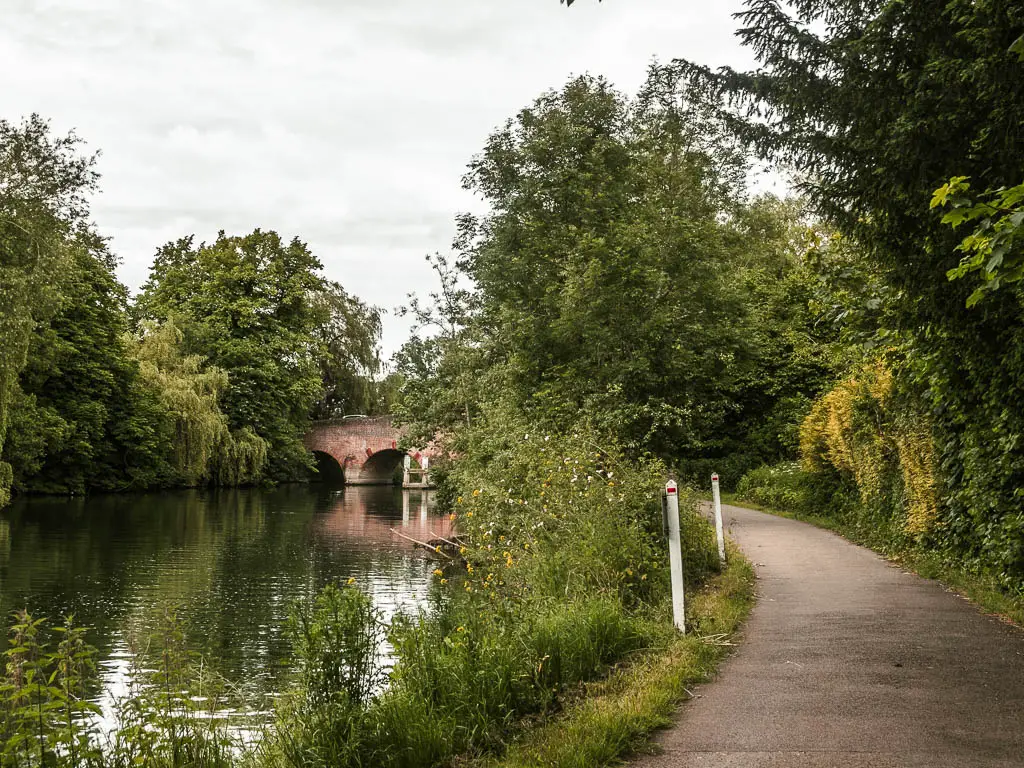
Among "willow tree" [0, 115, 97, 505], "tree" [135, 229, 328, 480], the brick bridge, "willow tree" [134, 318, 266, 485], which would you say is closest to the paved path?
"willow tree" [0, 115, 97, 505]

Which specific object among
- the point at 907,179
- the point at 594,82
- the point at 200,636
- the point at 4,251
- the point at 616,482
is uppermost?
the point at 594,82

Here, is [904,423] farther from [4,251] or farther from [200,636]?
[4,251]

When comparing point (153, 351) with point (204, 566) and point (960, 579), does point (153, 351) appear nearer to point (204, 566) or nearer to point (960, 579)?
point (204, 566)

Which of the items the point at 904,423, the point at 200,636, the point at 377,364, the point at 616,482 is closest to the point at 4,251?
the point at 200,636

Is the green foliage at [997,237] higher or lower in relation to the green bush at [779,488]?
higher

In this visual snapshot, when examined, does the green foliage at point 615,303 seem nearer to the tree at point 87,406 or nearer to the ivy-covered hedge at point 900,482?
the ivy-covered hedge at point 900,482

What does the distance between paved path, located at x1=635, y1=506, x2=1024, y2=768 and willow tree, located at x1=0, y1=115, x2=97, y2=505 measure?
19.0 metres

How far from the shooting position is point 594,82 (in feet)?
75.4

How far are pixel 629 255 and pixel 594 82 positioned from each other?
7146mm

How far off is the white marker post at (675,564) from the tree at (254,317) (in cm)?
4273

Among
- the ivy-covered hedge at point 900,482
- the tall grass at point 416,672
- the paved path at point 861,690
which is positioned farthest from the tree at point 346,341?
the paved path at point 861,690

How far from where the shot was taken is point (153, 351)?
43406mm

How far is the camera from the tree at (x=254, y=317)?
48.6 m

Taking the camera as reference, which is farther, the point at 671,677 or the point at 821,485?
the point at 821,485
